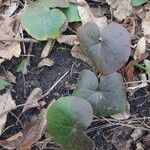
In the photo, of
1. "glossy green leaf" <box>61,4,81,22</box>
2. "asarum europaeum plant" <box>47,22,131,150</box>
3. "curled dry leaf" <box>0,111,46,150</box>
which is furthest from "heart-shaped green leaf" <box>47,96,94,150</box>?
"glossy green leaf" <box>61,4,81,22</box>

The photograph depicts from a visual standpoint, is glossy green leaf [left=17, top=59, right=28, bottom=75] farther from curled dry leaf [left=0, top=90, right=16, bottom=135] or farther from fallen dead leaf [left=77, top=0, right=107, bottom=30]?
fallen dead leaf [left=77, top=0, right=107, bottom=30]

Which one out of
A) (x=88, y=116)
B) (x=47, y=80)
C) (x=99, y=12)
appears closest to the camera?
(x=88, y=116)

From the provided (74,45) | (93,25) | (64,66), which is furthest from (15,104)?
(93,25)

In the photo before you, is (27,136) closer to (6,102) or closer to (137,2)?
(6,102)

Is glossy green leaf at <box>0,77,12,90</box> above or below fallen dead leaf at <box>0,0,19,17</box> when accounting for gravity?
below

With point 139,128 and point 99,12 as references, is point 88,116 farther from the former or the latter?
point 99,12

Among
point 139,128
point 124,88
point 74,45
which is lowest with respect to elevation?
point 139,128

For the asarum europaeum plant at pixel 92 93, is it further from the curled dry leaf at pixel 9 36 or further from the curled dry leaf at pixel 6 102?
the curled dry leaf at pixel 9 36
